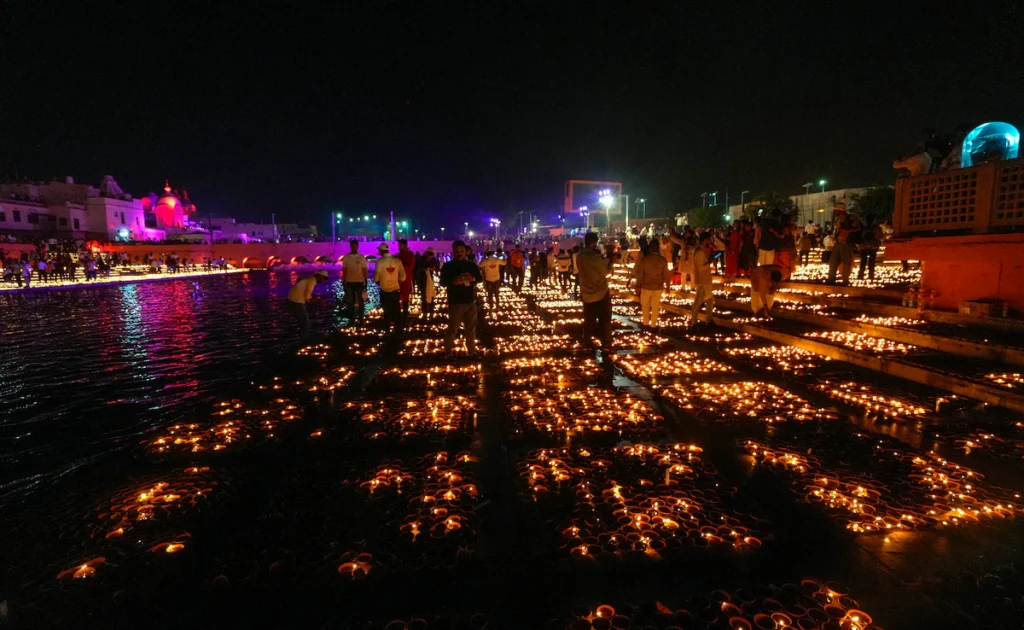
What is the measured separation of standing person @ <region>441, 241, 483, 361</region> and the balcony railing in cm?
850

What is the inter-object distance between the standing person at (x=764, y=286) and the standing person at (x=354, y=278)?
345 inches

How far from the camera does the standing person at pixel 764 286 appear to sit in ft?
33.0

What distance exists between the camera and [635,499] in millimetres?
3791

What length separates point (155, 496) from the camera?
3.96 meters

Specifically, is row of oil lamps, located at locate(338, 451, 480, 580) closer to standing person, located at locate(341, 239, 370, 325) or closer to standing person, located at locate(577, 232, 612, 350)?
standing person, located at locate(577, 232, 612, 350)

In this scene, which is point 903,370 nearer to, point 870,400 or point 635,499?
point 870,400

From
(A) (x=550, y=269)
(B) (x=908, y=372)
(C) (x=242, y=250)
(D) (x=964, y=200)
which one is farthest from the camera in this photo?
(C) (x=242, y=250)

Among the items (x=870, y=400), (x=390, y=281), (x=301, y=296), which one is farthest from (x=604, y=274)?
(x=301, y=296)

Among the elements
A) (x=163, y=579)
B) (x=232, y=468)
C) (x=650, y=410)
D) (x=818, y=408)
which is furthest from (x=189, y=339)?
(x=818, y=408)

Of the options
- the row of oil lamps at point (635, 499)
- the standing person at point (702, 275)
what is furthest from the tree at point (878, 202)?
the row of oil lamps at point (635, 499)

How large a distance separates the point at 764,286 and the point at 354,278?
30.8ft

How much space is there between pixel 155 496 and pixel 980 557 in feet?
19.2

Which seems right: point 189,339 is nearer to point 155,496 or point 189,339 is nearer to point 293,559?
point 155,496

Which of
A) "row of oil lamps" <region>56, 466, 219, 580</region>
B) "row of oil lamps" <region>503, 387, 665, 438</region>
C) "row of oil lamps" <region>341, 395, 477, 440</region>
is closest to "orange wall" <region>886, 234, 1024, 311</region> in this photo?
"row of oil lamps" <region>503, 387, 665, 438</region>
